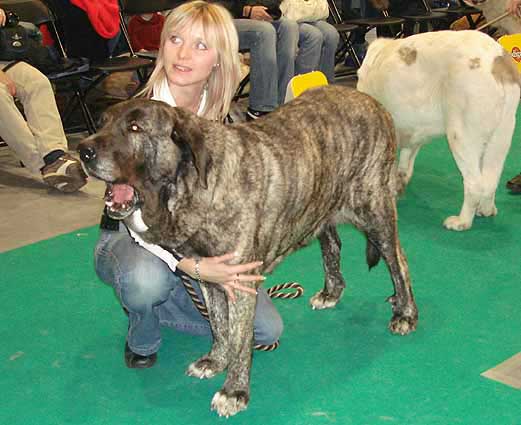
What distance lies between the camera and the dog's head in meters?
2.58

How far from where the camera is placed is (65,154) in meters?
5.76

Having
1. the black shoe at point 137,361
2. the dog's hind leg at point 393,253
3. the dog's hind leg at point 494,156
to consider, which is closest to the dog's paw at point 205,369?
the black shoe at point 137,361

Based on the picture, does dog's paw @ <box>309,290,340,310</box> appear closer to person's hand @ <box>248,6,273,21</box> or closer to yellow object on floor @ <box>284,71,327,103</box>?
yellow object on floor @ <box>284,71,327,103</box>

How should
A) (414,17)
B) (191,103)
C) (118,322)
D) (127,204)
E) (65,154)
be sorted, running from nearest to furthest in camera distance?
1. (127,204)
2. (191,103)
3. (118,322)
4. (65,154)
5. (414,17)

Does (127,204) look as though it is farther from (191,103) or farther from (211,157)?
(191,103)

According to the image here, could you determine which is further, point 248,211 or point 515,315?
point 515,315

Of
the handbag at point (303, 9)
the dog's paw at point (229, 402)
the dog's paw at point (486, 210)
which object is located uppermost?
the handbag at point (303, 9)

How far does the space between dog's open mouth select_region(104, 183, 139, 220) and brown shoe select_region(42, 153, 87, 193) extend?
2.88 meters

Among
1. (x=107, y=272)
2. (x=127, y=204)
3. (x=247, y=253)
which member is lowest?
(x=107, y=272)

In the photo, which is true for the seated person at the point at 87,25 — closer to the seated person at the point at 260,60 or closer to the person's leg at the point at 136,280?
the seated person at the point at 260,60

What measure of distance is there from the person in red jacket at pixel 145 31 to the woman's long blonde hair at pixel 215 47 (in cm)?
466

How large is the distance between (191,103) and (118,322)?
115 cm

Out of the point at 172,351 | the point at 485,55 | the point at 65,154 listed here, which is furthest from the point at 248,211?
the point at 65,154

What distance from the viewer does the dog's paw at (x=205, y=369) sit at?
335cm
